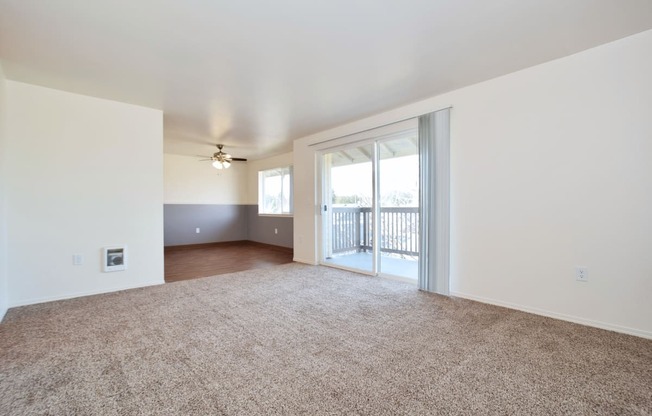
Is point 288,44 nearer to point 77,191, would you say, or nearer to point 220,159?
point 77,191

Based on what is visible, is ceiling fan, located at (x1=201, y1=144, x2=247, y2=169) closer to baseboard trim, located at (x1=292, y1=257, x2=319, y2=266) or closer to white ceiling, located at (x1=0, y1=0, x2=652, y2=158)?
white ceiling, located at (x1=0, y1=0, x2=652, y2=158)

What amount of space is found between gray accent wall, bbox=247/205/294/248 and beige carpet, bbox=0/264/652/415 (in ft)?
12.5

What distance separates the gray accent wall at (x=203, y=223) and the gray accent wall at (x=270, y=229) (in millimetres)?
303

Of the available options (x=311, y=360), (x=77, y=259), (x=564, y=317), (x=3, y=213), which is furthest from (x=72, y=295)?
(x=564, y=317)

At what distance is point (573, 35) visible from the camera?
2.13 meters

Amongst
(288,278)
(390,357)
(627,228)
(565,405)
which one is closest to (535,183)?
(627,228)

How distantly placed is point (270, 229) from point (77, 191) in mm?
4429

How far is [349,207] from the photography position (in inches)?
212

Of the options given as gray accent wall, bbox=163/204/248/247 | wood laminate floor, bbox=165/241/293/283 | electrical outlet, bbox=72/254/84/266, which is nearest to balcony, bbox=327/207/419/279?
wood laminate floor, bbox=165/241/293/283

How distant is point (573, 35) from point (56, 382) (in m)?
4.14

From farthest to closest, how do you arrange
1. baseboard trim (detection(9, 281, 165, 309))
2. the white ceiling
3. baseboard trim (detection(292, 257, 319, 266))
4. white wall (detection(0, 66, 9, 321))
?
1. baseboard trim (detection(292, 257, 319, 266))
2. baseboard trim (detection(9, 281, 165, 309))
3. white wall (detection(0, 66, 9, 321))
4. the white ceiling

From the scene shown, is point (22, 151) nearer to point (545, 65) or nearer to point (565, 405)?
point (565, 405)

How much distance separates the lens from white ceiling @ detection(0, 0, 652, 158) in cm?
183

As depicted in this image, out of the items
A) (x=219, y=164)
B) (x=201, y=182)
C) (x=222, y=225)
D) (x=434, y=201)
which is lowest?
(x=222, y=225)
